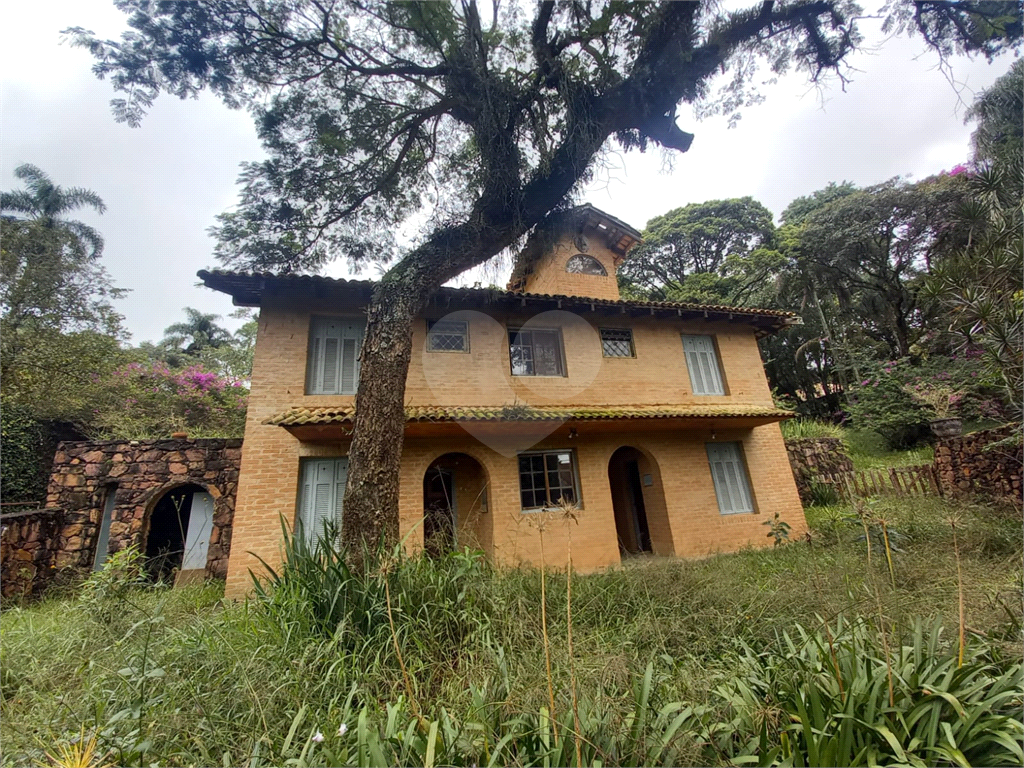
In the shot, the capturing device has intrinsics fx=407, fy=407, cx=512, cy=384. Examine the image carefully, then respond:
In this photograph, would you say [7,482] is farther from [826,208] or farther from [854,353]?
[826,208]

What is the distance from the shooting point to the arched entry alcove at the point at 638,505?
30.0ft

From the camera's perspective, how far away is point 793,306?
70.5ft

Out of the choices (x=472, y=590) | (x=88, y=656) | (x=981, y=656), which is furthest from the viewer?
(x=472, y=590)

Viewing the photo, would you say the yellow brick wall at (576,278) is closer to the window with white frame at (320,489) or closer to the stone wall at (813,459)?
the window with white frame at (320,489)

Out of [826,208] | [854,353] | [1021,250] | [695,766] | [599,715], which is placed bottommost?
[695,766]

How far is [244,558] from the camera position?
668 cm

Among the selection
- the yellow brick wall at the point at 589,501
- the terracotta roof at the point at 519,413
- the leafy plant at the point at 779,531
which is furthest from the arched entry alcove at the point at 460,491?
the leafy plant at the point at 779,531

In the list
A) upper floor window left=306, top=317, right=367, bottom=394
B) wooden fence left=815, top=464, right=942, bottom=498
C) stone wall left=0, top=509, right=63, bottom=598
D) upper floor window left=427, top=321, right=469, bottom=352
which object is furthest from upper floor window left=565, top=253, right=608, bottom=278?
stone wall left=0, top=509, right=63, bottom=598

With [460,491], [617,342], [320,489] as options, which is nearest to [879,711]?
[460,491]

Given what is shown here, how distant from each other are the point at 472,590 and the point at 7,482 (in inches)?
494

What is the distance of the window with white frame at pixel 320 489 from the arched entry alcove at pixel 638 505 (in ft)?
19.1

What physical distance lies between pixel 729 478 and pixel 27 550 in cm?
1423

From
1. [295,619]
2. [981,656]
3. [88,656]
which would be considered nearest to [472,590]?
[295,619]

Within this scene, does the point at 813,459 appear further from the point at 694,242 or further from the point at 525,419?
the point at 694,242
